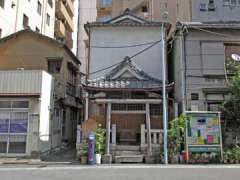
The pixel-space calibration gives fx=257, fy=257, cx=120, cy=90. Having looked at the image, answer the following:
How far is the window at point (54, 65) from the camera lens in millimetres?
19859

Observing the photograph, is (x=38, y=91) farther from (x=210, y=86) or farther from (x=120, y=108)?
(x=210, y=86)

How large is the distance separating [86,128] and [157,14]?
712 inches

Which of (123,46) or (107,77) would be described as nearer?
(107,77)

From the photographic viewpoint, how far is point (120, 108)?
16375mm

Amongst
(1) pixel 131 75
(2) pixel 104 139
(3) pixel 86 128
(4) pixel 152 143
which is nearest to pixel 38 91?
(3) pixel 86 128

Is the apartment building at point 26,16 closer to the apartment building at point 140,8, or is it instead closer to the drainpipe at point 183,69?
the apartment building at point 140,8

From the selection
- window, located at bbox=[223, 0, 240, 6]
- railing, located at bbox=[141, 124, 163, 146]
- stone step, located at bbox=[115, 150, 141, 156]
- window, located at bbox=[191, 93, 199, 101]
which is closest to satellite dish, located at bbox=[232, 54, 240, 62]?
window, located at bbox=[191, 93, 199, 101]

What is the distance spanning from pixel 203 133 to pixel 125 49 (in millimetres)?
8136

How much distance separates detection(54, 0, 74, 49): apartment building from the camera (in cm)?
3272

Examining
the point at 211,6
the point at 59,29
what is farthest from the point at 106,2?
the point at 211,6

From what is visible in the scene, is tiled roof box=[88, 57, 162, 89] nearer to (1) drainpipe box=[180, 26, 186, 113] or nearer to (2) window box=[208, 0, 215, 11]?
(1) drainpipe box=[180, 26, 186, 113]

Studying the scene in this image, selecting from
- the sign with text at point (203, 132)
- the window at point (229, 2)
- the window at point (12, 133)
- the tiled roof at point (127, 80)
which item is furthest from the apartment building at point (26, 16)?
the window at point (229, 2)

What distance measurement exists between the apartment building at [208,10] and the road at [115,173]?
17.8 metres

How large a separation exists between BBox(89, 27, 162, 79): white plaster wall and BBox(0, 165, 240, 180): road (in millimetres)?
8026
